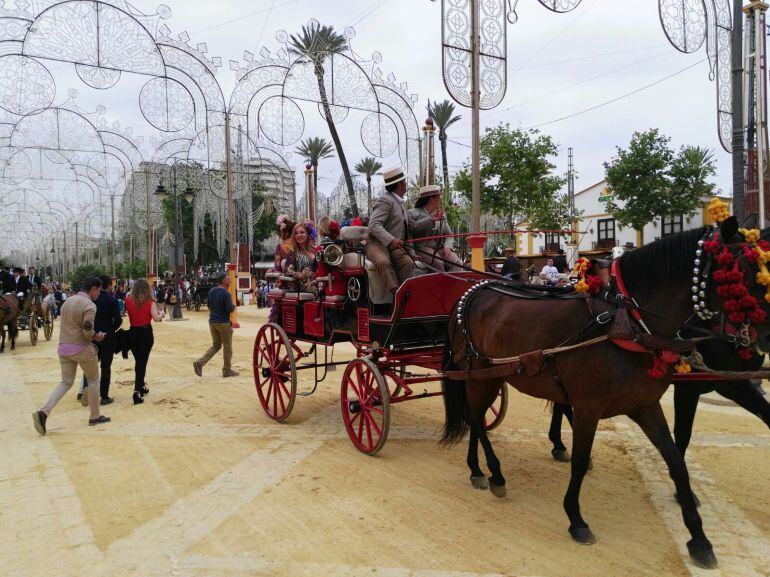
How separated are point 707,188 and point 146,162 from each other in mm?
25820

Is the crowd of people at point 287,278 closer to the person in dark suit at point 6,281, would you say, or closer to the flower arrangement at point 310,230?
the flower arrangement at point 310,230

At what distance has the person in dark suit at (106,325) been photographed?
8117mm

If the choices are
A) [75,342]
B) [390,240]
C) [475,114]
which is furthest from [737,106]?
[75,342]

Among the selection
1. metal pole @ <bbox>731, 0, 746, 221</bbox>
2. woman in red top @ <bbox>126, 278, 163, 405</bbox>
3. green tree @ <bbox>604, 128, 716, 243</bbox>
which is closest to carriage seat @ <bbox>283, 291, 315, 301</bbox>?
woman in red top @ <bbox>126, 278, 163, 405</bbox>

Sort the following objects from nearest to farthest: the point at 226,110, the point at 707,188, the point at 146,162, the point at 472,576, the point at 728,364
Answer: the point at 472,576, the point at 728,364, the point at 226,110, the point at 146,162, the point at 707,188

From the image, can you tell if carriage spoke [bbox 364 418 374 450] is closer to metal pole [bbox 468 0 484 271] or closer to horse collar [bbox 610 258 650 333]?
horse collar [bbox 610 258 650 333]

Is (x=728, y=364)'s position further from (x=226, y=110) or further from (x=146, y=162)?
(x=146, y=162)

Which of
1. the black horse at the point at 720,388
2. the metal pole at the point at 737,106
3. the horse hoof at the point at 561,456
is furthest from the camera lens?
the metal pole at the point at 737,106

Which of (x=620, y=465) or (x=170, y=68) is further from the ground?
(x=170, y=68)

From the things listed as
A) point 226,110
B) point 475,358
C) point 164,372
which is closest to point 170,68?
point 226,110

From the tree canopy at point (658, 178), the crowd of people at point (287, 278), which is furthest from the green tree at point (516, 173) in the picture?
the crowd of people at point (287, 278)

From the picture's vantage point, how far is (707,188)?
28469 millimetres

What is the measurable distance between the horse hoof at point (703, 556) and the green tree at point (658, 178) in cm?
2804

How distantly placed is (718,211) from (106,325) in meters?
7.74
